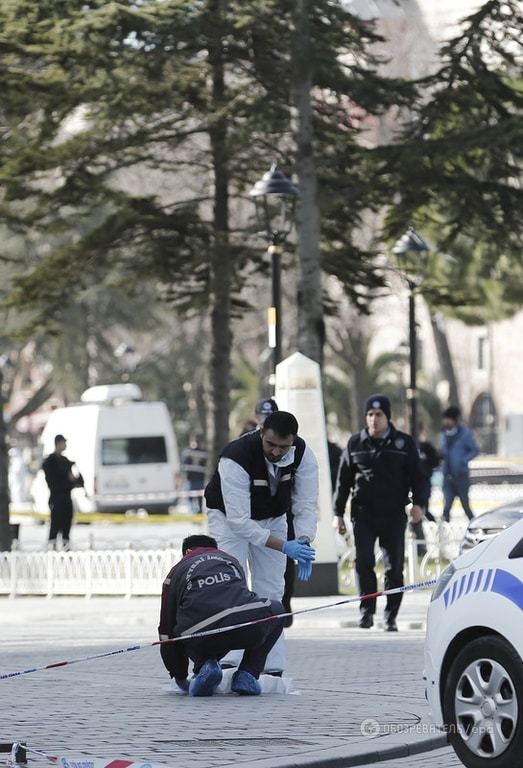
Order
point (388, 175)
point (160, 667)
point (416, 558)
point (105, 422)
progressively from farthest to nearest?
1. point (105, 422)
2. point (388, 175)
3. point (416, 558)
4. point (160, 667)

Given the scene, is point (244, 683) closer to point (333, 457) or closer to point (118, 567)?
point (333, 457)

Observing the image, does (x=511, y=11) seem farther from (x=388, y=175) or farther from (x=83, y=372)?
(x=83, y=372)

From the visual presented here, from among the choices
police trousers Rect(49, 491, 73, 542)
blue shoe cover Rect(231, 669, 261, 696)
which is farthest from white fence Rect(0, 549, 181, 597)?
blue shoe cover Rect(231, 669, 261, 696)

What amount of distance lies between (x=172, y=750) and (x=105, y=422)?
33.6 m

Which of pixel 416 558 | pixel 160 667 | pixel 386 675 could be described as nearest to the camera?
A: pixel 386 675

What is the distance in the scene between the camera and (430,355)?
7681 cm

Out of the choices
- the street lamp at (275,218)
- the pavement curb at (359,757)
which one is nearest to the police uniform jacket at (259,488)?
the pavement curb at (359,757)

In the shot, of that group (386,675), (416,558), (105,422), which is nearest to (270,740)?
(386,675)

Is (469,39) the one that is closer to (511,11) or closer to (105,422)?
(511,11)

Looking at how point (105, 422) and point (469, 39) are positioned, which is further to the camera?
point (105, 422)

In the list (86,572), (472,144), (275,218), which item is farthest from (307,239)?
(86,572)

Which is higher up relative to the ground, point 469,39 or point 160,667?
point 469,39

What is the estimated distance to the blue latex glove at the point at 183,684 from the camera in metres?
11.1

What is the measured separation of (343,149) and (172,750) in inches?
599
